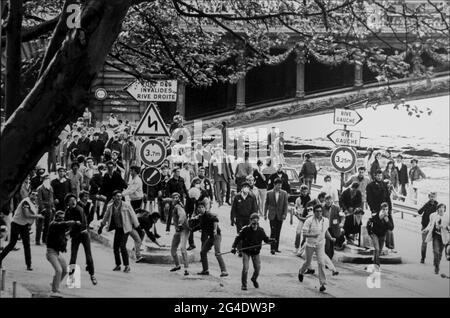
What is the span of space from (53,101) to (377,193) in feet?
17.4

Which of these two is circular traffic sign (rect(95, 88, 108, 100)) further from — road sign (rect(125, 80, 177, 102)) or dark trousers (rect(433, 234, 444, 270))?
dark trousers (rect(433, 234, 444, 270))

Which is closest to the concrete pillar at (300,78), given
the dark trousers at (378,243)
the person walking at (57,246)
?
the dark trousers at (378,243)

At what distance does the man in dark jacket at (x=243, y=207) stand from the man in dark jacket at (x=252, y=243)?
0.59 ft

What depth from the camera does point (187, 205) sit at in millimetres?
9250

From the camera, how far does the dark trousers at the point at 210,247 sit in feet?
28.8

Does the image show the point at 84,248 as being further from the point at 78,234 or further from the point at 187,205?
the point at 187,205

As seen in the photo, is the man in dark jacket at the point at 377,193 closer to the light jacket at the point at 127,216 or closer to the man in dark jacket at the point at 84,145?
the light jacket at the point at 127,216

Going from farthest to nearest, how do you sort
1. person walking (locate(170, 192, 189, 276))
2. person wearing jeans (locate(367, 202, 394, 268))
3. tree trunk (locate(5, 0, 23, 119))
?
person wearing jeans (locate(367, 202, 394, 268)) → person walking (locate(170, 192, 189, 276)) → tree trunk (locate(5, 0, 23, 119))

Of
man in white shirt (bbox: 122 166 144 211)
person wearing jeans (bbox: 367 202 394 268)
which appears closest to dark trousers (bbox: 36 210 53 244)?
man in white shirt (bbox: 122 166 144 211)

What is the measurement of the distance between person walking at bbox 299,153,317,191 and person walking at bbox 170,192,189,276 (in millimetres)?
1496

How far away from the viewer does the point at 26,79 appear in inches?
352

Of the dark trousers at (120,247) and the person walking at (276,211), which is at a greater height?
the person walking at (276,211)

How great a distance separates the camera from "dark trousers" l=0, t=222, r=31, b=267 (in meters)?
8.41
